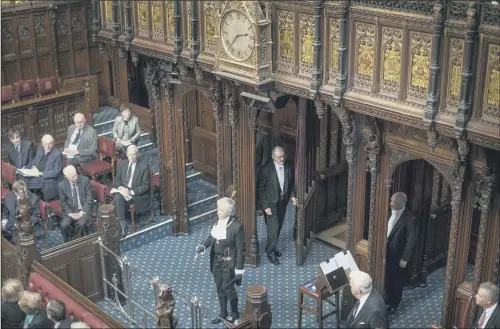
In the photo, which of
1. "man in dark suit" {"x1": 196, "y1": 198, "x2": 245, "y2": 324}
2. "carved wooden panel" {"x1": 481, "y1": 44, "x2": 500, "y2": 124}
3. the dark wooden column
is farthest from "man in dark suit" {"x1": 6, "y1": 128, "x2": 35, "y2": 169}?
"carved wooden panel" {"x1": 481, "y1": 44, "x2": 500, "y2": 124}

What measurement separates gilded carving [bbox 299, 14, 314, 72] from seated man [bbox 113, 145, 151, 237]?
3.76m

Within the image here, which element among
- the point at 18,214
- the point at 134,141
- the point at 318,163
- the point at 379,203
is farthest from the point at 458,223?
the point at 134,141

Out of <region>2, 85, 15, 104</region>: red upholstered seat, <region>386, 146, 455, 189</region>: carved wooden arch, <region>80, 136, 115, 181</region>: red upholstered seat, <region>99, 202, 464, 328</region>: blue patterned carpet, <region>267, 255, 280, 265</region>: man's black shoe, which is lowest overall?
<region>99, 202, 464, 328</region>: blue patterned carpet

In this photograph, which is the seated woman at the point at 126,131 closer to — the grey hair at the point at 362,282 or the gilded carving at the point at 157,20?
the gilded carving at the point at 157,20

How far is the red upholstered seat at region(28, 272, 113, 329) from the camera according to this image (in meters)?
8.61

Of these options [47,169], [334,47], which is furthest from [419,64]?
[47,169]

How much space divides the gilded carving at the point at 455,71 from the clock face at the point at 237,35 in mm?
2933

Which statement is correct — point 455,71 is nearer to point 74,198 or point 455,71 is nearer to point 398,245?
point 398,245

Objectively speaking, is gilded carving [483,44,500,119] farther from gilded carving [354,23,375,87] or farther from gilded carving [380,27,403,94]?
gilded carving [354,23,375,87]

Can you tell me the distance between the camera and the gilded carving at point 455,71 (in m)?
7.92

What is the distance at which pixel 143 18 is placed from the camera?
39.8 ft

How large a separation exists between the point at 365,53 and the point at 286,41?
1.40 metres

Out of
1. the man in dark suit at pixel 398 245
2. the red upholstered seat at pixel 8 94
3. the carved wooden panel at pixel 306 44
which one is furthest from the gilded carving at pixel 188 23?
→ the red upholstered seat at pixel 8 94

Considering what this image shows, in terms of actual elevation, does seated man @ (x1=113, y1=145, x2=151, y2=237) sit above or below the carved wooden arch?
below
